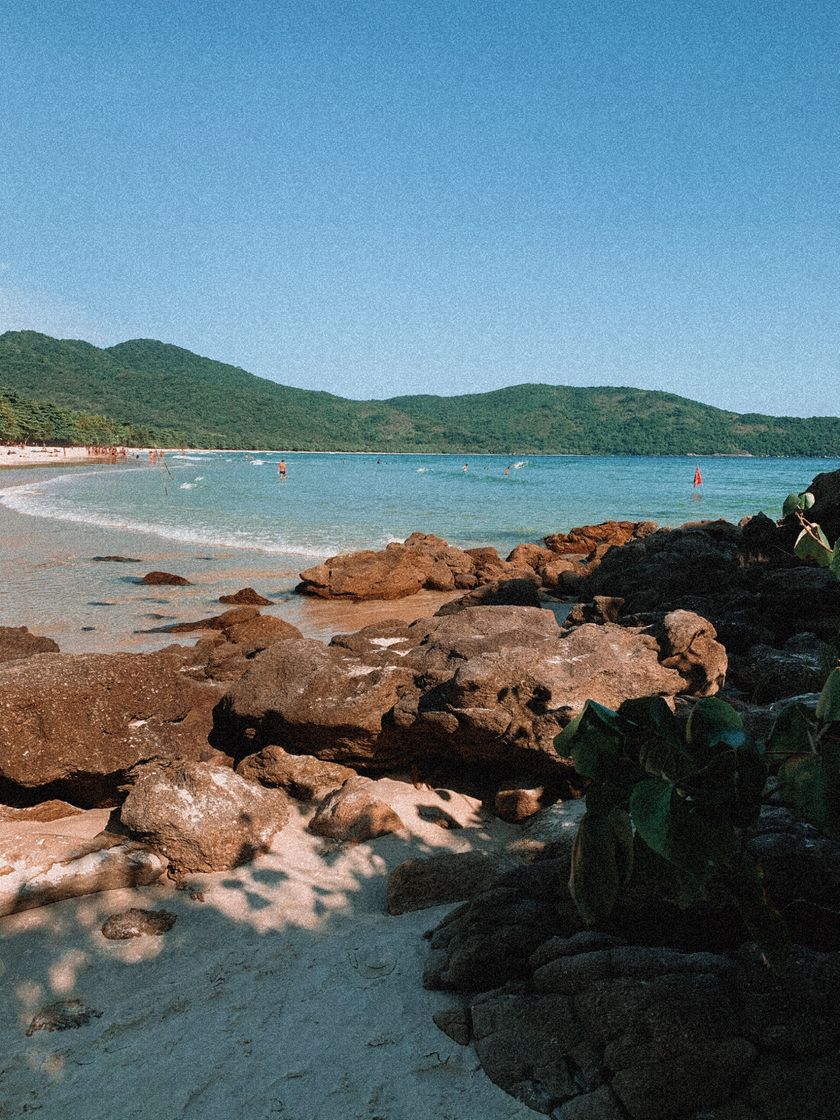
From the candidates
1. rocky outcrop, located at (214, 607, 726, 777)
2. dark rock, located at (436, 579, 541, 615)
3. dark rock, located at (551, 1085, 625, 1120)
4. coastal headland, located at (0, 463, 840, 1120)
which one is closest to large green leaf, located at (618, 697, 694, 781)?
coastal headland, located at (0, 463, 840, 1120)

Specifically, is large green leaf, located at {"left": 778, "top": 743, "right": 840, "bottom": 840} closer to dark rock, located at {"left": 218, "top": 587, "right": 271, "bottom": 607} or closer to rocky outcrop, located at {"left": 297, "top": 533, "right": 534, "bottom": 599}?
dark rock, located at {"left": 218, "top": 587, "right": 271, "bottom": 607}

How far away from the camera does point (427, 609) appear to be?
13.9m

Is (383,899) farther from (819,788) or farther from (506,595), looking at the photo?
(506,595)

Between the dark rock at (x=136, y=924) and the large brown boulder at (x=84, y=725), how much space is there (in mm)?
1501

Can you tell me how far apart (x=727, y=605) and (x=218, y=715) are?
6513 mm

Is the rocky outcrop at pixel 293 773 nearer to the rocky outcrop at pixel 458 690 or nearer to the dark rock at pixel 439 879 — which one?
the rocky outcrop at pixel 458 690

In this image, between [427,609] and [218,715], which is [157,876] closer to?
[218,715]

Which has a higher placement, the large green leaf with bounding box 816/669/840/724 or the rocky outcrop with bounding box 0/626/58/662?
the large green leaf with bounding box 816/669/840/724

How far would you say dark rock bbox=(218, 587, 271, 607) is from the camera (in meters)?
14.0

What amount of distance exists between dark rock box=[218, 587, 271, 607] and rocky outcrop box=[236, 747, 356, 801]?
27.0 ft

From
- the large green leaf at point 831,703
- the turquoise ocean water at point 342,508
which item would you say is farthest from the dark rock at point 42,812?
the turquoise ocean water at point 342,508

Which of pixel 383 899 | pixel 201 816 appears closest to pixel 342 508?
pixel 201 816

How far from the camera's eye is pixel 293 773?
5.73m

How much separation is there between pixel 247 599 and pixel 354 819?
938 cm
